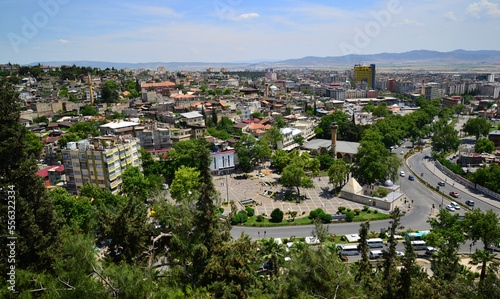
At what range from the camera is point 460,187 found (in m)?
39.2

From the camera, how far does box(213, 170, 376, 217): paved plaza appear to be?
33.9 metres

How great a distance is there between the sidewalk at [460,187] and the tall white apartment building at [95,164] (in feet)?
133

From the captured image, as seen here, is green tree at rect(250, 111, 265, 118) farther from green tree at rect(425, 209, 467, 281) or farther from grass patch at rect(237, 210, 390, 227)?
green tree at rect(425, 209, 467, 281)

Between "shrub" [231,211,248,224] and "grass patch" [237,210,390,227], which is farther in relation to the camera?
"shrub" [231,211,248,224]

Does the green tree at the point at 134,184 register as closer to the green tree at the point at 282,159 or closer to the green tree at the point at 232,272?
the green tree at the point at 282,159

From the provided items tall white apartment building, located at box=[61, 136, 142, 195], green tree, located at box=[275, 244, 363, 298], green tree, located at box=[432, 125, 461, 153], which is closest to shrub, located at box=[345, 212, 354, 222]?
green tree, located at box=[275, 244, 363, 298]

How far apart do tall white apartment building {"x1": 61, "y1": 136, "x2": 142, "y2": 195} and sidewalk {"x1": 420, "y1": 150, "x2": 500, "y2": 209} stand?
133 feet

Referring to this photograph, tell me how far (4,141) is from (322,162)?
40.5 metres

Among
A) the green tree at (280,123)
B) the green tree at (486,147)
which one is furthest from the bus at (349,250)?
the green tree at (280,123)

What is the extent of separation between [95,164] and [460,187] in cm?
4342

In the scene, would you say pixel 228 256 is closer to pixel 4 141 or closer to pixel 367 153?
pixel 4 141

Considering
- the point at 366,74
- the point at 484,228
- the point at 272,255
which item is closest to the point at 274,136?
the point at 484,228

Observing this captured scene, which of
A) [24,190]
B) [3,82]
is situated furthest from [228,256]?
[3,82]

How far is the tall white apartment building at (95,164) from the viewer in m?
31.1
